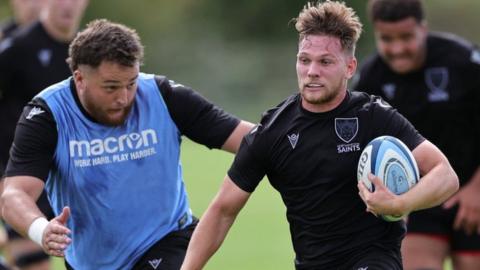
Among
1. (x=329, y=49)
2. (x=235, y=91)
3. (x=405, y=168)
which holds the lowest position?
(x=235, y=91)

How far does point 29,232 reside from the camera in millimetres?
6703

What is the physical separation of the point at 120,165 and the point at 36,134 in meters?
0.53

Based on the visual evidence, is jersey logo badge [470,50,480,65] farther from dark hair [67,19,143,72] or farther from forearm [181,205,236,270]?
forearm [181,205,236,270]

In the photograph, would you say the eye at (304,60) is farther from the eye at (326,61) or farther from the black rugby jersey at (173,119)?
the black rugby jersey at (173,119)

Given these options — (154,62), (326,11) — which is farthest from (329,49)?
(154,62)

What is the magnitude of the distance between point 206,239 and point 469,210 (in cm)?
305

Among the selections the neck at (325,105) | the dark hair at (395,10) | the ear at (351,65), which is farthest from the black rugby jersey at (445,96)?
the neck at (325,105)

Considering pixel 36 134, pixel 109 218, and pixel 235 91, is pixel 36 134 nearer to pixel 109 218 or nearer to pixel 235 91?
pixel 109 218

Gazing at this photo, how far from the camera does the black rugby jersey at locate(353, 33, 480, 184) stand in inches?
351

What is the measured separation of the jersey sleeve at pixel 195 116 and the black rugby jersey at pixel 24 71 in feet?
12.1

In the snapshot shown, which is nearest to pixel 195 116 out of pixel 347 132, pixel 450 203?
pixel 347 132

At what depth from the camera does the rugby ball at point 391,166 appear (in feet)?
20.1

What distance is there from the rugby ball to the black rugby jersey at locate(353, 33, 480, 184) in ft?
9.18

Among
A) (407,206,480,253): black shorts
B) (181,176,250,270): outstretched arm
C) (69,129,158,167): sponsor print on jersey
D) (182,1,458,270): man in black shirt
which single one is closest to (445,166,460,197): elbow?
(182,1,458,270): man in black shirt
